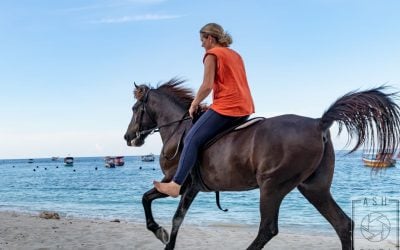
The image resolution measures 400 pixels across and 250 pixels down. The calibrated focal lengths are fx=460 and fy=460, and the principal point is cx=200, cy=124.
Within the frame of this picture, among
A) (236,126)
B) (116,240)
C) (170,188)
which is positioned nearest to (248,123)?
(236,126)

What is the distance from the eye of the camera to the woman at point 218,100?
4859mm

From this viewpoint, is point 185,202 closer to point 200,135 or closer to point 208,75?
point 200,135

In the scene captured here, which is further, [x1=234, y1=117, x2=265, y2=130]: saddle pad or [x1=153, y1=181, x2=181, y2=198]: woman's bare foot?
[x1=153, y1=181, x2=181, y2=198]: woman's bare foot

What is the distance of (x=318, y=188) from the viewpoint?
4.80 meters

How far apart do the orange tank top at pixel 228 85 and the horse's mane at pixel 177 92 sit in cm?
107

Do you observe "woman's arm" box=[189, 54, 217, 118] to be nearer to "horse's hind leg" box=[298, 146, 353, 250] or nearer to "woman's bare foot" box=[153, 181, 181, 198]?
"woman's bare foot" box=[153, 181, 181, 198]

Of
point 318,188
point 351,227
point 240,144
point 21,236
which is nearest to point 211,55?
point 240,144

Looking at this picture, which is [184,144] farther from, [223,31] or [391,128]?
[391,128]

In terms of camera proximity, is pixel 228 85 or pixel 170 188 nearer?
pixel 228 85

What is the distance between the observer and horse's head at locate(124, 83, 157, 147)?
6.09m

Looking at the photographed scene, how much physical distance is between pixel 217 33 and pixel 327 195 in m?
2.10

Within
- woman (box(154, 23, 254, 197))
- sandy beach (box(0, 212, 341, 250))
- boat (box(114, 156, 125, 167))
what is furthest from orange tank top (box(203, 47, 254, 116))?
boat (box(114, 156, 125, 167))

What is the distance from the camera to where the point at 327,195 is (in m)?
4.85

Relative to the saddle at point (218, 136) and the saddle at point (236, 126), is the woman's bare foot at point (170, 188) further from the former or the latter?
the saddle at point (236, 126)
